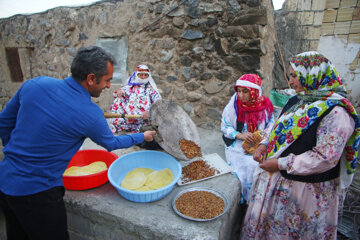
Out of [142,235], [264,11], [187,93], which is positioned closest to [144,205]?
[142,235]

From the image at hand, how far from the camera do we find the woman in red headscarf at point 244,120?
2420mm

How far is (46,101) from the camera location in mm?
1278

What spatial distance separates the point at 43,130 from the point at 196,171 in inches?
60.3

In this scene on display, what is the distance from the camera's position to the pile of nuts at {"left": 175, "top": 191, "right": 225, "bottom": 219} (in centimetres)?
167

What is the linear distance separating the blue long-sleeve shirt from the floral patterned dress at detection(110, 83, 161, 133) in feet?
6.50

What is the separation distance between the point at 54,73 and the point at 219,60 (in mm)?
4606

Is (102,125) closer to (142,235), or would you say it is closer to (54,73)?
(142,235)

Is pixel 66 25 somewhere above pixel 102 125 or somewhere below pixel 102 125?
above

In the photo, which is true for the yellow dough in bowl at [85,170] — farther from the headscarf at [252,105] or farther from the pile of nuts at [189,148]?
the headscarf at [252,105]

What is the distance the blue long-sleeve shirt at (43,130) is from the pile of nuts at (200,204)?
3.21 ft

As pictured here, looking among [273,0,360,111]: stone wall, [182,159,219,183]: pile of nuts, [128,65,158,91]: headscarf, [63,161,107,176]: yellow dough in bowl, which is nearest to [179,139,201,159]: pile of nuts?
[182,159,219,183]: pile of nuts

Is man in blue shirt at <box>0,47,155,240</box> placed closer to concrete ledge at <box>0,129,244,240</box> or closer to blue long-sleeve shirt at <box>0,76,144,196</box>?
blue long-sleeve shirt at <box>0,76,144,196</box>

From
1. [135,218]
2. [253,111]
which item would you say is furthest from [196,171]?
[253,111]

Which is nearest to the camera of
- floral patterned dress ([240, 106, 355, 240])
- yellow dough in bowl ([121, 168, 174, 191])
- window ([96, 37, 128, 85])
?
floral patterned dress ([240, 106, 355, 240])
